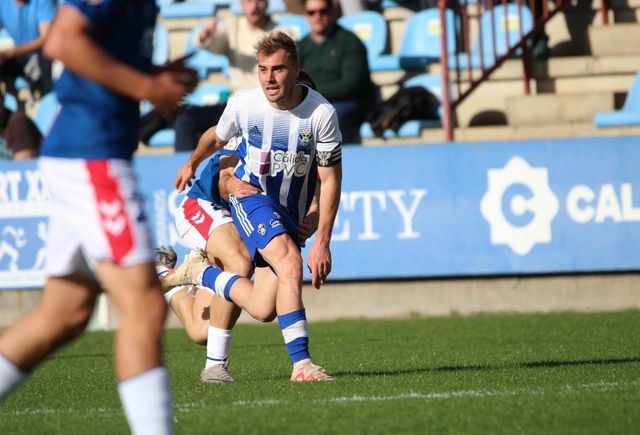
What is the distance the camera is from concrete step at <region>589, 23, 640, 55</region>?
51.1 feet

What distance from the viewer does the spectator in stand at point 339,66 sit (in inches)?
565

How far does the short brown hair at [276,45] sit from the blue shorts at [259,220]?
904 mm

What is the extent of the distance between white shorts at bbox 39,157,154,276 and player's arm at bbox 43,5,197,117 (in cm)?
33

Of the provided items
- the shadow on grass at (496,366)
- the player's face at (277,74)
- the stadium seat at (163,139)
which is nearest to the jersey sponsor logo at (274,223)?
the player's face at (277,74)

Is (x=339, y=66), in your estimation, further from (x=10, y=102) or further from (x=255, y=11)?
(x=10, y=102)

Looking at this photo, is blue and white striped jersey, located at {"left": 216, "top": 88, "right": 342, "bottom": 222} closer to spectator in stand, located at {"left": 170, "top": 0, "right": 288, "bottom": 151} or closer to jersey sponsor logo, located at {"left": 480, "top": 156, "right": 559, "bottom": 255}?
jersey sponsor logo, located at {"left": 480, "top": 156, "right": 559, "bottom": 255}

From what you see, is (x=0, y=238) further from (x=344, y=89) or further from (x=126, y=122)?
(x=126, y=122)

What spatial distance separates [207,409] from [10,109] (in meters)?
→ 11.1

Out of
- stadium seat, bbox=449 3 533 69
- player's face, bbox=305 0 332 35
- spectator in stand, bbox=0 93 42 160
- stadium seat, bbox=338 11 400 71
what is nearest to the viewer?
player's face, bbox=305 0 332 35

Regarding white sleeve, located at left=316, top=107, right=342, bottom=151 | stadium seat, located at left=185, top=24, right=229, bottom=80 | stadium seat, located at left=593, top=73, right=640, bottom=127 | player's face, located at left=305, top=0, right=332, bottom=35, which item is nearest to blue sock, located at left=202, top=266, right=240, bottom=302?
white sleeve, located at left=316, top=107, right=342, bottom=151

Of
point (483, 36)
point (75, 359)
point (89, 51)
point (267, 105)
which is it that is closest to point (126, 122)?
point (89, 51)

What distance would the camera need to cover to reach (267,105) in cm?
793

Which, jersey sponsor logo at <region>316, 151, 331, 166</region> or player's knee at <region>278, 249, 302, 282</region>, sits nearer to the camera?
player's knee at <region>278, 249, 302, 282</region>

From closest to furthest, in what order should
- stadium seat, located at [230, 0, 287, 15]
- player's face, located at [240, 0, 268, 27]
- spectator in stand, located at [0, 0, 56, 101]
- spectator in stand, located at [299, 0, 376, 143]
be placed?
spectator in stand, located at [0, 0, 56, 101], spectator in stand, located at [299, 0, 376, 143], player's face, located at [240, 0, 268, 27], stadium seat, located at [230, 0, 287, 15]
